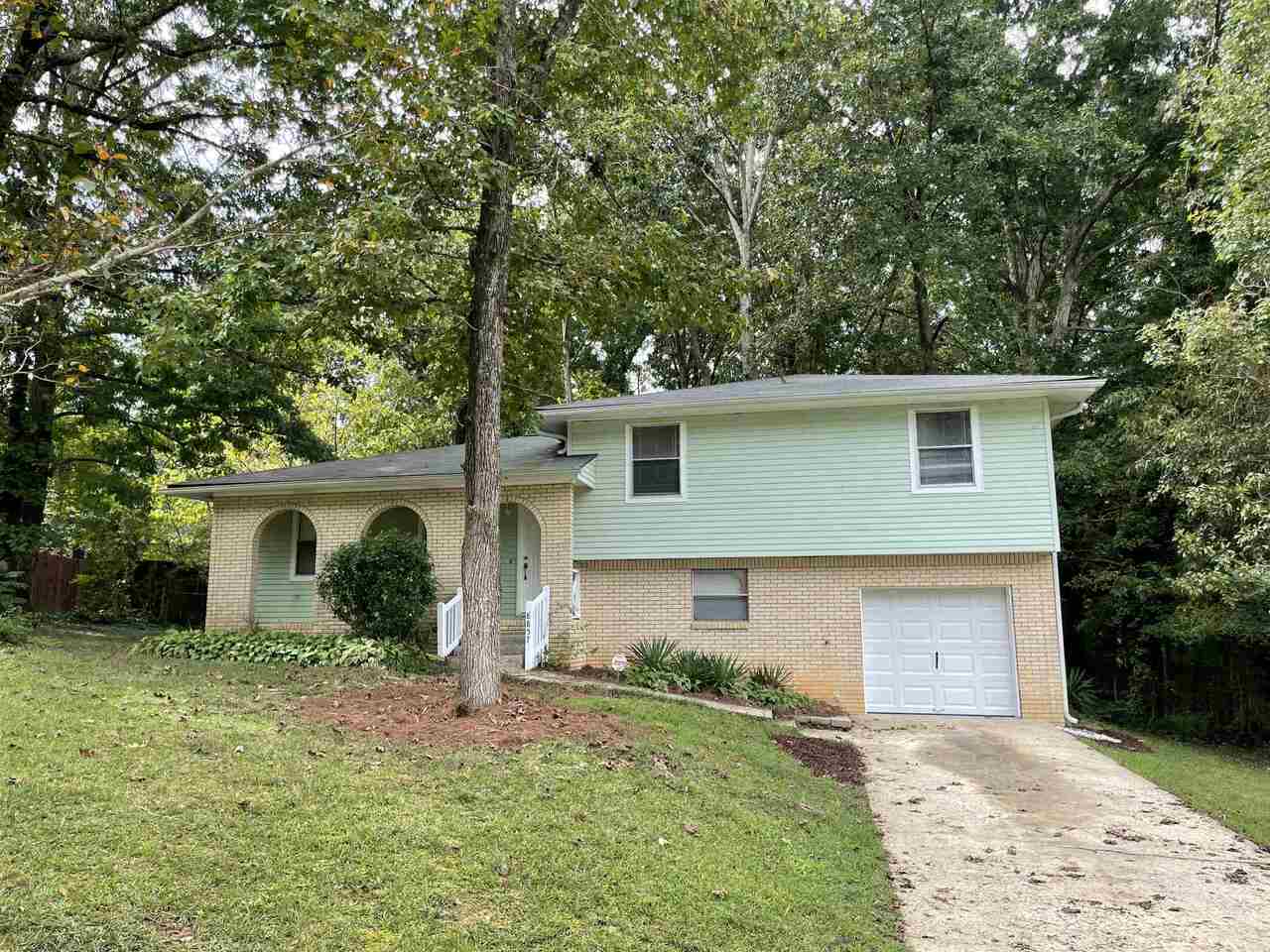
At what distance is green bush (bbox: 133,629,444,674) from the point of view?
424 inches

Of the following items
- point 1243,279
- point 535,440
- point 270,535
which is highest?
point 1243,279

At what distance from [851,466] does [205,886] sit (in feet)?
37.3

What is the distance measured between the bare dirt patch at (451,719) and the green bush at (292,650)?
2.12 m

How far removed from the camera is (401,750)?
6.36 meters

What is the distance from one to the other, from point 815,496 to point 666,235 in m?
5.65

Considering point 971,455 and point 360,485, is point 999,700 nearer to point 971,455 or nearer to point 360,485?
point 971,455

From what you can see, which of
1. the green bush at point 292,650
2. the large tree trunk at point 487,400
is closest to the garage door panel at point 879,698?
the green bush at point 292,650

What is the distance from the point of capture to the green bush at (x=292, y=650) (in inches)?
424

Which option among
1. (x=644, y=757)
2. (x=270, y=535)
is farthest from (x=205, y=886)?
(x=270, y=535)

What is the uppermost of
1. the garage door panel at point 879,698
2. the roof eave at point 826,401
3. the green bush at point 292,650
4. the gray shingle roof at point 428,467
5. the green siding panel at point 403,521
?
the roof eave at point 826,401

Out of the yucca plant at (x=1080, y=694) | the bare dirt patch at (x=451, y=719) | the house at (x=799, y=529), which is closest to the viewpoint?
the bare dirt patch at (x=451, y=719)

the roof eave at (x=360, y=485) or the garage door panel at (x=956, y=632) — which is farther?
the roof eave at (x=360, y=485)

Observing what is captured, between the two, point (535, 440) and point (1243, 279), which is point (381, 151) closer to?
point (535, 440)

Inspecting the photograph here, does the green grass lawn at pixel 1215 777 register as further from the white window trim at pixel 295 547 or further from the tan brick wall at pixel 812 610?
the white window trim at pixel 295 547
